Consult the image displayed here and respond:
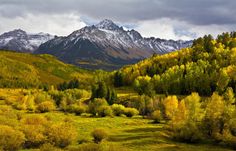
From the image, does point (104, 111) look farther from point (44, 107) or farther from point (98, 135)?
point (98, 135)

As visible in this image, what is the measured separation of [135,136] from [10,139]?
112 feet

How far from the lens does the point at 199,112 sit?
106750mm

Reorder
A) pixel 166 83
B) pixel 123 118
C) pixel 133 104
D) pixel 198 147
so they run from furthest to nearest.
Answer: pixel 166 83
pixel 133 104
pixel 123 118
pixel 198 147

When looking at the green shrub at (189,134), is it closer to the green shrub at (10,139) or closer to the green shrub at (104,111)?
the green shrub at (10,139)

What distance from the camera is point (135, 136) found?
322 feet

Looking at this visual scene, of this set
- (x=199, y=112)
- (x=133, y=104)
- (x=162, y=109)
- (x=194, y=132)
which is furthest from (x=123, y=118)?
(x=194, y=132)

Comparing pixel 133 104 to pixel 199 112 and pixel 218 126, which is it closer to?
pixel 199 112

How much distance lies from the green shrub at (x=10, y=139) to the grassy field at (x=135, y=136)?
14.9 m

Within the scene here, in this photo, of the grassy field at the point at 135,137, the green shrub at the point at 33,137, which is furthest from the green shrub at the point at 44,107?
the green shrub at the point at 33,137

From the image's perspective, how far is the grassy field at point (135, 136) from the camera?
85.5 meters

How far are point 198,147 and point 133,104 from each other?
76951 mm

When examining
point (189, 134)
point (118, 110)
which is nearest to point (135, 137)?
point (189, 134)

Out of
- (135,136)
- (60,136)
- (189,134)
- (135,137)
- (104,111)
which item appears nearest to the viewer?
(60,136)

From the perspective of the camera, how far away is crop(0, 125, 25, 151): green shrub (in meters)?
72.7
